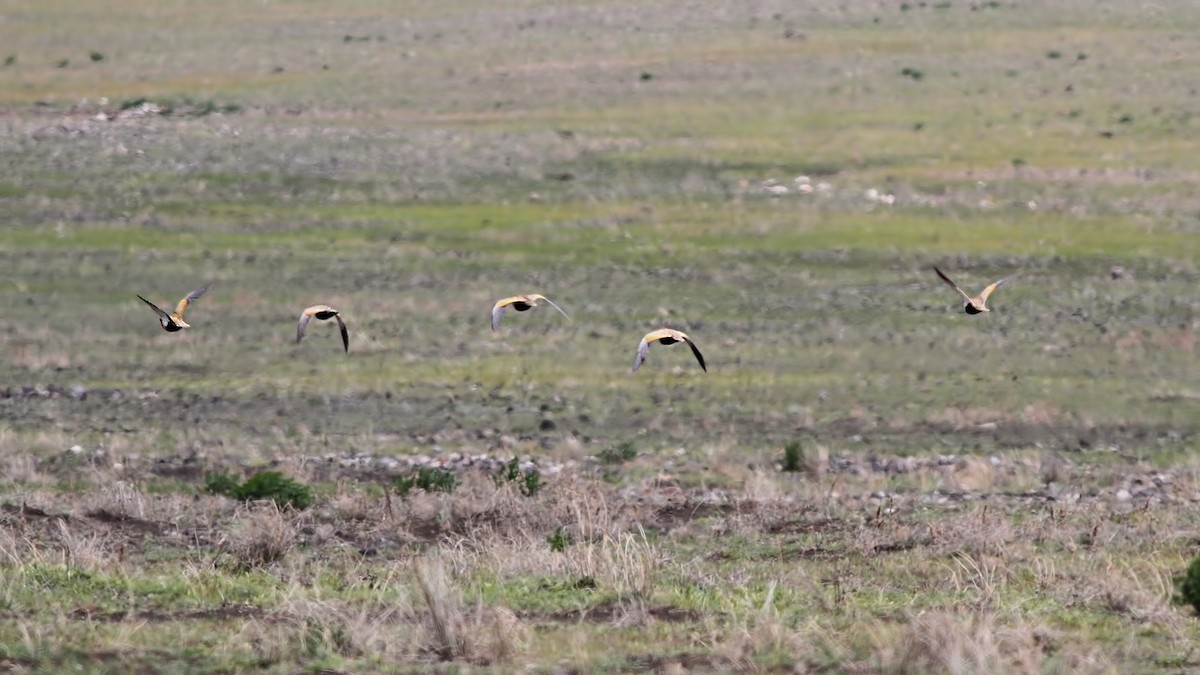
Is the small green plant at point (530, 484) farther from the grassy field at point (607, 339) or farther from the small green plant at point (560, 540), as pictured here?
the small green plant at point (560, 540)

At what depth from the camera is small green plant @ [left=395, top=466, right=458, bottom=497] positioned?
18578 mm

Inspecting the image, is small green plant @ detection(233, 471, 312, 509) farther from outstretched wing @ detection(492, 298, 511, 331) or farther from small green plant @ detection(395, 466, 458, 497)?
outstretched wing @ detection(492, 298, 511, 331)

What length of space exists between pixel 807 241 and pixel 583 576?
22726mm

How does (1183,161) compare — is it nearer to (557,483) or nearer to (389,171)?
(389,171)

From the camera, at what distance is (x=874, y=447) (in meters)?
22.7

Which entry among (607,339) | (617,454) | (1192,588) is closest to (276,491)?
(617,454)

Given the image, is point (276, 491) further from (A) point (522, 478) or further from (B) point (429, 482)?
(A) point (522, 478)

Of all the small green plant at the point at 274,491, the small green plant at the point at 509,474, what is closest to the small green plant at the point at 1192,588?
the small green plant at the point at 274,491

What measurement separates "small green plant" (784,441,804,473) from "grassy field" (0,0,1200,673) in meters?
0.03

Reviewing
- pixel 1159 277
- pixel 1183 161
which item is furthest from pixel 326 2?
pixel 1159 277

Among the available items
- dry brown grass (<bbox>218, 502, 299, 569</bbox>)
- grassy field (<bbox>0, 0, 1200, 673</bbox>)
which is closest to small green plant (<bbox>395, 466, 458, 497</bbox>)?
grassy field (<bbox>0, 0, 1200, 673</bbox>)

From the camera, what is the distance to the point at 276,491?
691 inches

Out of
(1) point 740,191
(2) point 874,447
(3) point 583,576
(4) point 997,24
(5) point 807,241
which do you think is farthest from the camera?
(4) point 997,24

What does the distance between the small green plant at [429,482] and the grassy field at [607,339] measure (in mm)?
126
